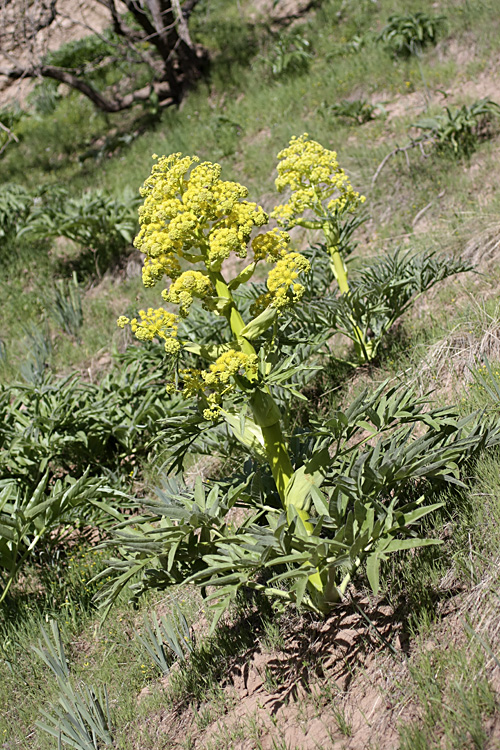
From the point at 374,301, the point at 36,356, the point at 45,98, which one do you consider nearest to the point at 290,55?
the point at 36,356

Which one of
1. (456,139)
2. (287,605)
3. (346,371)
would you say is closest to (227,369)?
(287,605)

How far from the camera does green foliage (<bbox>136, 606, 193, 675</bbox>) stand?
9.14 ft

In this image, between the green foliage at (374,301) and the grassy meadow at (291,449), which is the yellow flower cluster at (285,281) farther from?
the green foliage at (374,301)

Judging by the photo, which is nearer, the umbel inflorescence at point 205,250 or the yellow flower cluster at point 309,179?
the umbel inflorescence at point 205,250

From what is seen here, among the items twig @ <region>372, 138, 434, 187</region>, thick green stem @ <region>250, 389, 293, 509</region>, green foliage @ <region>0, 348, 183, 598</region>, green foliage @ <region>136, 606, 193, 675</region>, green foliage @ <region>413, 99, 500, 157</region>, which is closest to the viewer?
thick green stem @ <region>250, 389, 293, 509</region>

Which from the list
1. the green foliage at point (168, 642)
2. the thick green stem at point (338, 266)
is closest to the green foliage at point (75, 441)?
the green foliage at point (168, 642)

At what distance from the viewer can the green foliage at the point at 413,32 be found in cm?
804

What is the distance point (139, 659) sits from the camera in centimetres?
304

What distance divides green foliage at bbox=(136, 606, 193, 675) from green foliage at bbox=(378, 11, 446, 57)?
778 centimetres

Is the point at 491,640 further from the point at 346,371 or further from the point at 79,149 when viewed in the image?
the point at 79,149

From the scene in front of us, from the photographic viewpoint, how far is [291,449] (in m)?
3.14

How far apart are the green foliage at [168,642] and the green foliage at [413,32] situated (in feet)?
25.5

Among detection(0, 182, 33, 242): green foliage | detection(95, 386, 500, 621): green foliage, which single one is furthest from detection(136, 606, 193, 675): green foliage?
detection(0, 182, 33, 242): green foliage

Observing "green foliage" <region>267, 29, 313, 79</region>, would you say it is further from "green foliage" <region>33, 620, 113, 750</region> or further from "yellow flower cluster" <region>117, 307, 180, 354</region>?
"green foliage" <region>33, 620, 113, 750</region>
